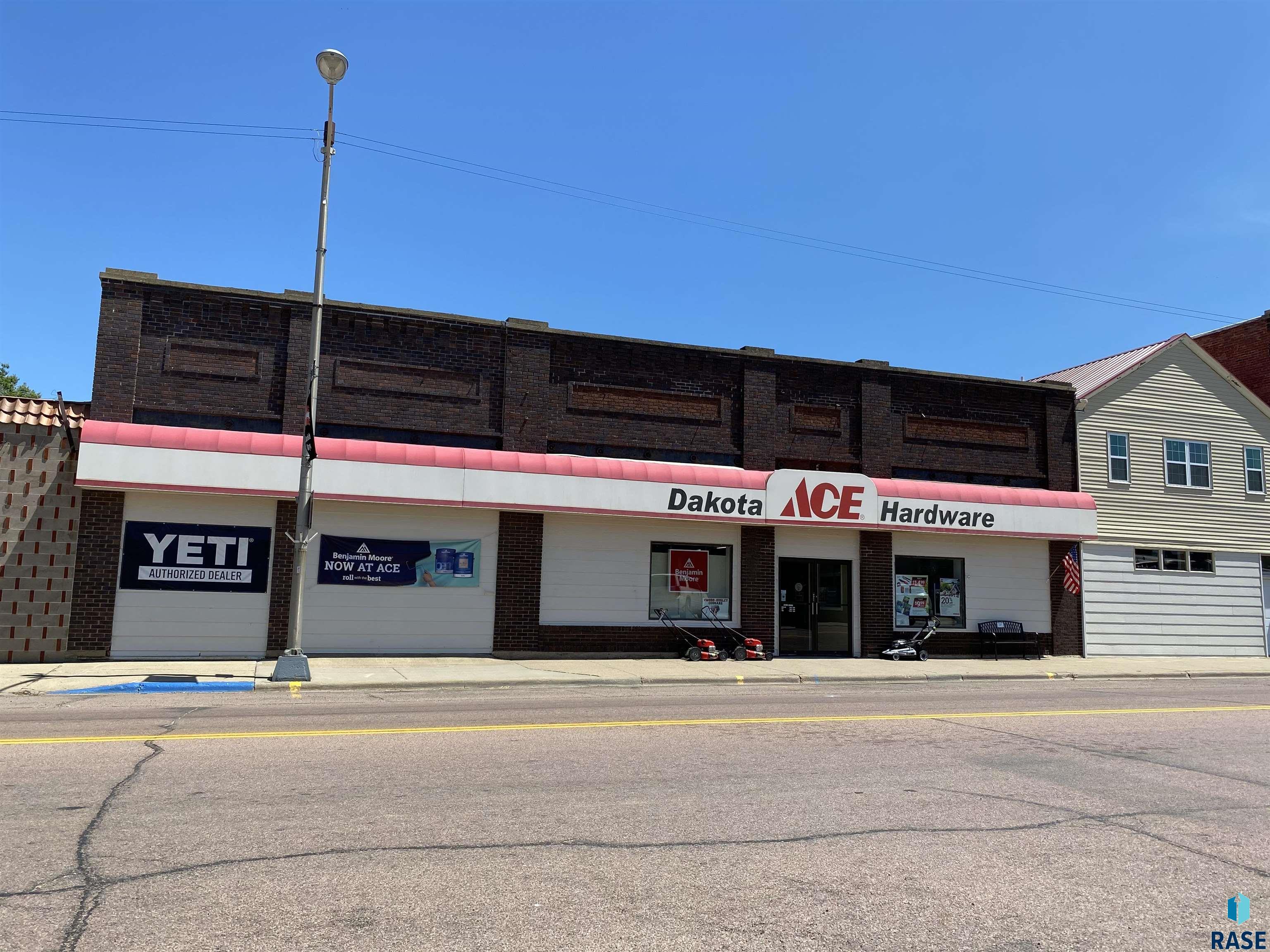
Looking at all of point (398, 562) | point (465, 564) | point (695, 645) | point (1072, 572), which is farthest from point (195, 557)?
point (1072, 572)

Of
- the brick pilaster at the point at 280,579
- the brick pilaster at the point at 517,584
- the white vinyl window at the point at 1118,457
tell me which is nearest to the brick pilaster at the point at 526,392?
the brick pilaster at the point at 517,584

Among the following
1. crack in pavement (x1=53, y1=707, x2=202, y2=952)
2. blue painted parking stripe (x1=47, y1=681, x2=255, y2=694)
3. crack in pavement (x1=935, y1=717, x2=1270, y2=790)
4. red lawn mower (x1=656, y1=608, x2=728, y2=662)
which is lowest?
blue painted parking stripe (x1=47, y1=681, x2=255, y2=694)

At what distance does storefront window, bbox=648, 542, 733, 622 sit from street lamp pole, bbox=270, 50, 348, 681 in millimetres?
7946

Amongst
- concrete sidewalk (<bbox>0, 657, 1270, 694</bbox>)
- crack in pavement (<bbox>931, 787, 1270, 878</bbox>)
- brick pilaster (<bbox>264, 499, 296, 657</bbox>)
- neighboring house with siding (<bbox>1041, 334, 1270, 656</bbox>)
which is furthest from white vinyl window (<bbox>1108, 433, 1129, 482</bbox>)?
brick pilaster (<bbox>264, 499, 296, 657</bbox>)

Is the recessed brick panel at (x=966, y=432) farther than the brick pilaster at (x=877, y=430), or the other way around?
the recessed brick panel at (x=966, y=432)

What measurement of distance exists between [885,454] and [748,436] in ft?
12.4

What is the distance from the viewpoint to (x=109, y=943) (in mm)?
4055

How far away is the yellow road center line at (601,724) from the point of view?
9023mm

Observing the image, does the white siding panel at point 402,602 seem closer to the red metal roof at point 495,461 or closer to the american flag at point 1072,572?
the red metal roof at point 495,461

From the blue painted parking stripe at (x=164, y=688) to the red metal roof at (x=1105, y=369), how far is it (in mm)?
21847

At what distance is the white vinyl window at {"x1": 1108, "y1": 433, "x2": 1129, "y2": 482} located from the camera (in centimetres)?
2505

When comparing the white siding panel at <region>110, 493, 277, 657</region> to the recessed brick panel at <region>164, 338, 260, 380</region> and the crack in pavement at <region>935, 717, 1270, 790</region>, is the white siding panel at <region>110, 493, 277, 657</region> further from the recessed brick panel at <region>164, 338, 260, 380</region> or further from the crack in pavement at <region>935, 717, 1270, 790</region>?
the crack in pavement at <region>935, 717, 1270, 790</region>

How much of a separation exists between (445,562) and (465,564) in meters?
0.40

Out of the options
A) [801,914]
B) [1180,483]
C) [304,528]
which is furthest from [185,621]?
[1180,483]
